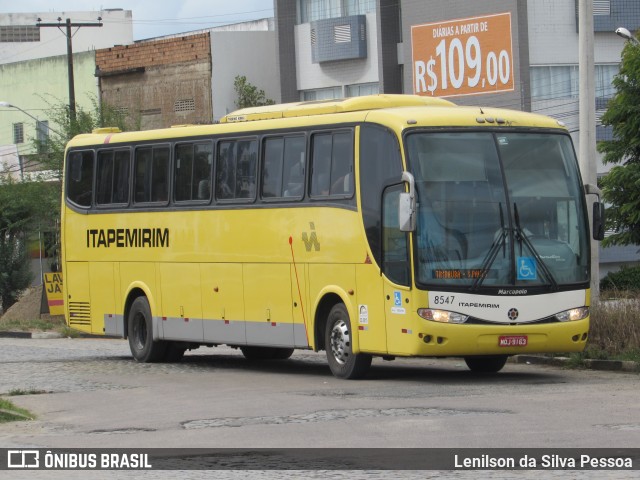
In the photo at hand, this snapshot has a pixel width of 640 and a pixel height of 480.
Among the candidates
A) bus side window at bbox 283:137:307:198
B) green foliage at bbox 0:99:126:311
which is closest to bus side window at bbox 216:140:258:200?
bus side window at bbox 283:137:307:198

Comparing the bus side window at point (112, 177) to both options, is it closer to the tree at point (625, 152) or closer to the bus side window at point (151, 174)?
the bus side window at point (151, 174)

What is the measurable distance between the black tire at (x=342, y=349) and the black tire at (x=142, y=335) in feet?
16.4

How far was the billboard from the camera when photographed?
46.6m

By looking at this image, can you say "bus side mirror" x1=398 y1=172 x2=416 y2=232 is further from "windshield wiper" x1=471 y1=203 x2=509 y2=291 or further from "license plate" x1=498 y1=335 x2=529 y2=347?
"license plate" x1=498 y1=335 x2=529 y2=347

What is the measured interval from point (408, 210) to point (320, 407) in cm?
317

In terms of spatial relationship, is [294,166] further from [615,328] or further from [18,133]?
[18,133]

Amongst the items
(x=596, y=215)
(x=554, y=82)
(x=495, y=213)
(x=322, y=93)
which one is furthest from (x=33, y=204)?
(x=495, y=213)

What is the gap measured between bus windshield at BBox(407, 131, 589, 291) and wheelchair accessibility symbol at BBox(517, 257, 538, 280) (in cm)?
1

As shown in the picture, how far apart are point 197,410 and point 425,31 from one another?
35.1m

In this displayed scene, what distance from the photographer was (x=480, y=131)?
1827 cm

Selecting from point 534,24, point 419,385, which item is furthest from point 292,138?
point 534,24

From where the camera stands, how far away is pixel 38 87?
67188mm

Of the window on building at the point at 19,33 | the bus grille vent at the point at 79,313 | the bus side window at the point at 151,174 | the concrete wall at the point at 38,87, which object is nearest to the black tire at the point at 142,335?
the bus grille vent at the point at 79,313

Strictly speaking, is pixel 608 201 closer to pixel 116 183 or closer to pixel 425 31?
pixel 425 31
